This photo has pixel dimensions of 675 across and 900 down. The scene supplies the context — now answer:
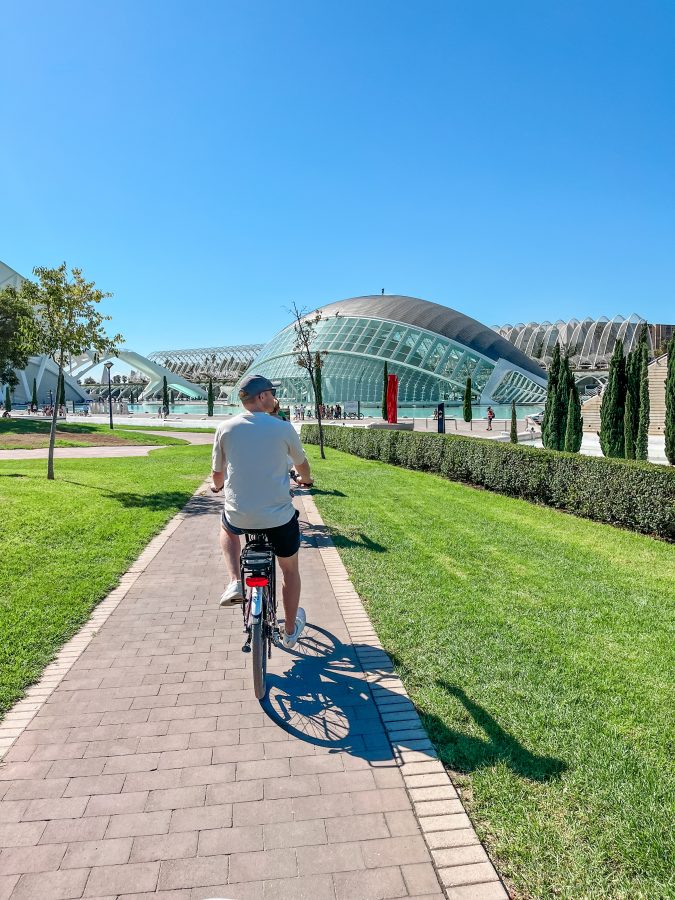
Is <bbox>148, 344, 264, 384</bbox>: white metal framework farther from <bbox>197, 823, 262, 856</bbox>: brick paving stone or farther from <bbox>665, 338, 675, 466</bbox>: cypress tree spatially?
<bbox>197, 823, 262, 856</bbox>: brick paving stone

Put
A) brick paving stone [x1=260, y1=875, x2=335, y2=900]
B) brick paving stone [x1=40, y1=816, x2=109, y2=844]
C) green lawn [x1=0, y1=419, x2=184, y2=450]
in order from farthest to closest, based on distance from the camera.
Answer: green lawn [x1=0, y1=419, x2=184, y2=450] → brick paving stone [x1=40, y1=816, x2=109, y2=844] → brick paving stone [x1=260, y1=875, x2=335, y2=900]

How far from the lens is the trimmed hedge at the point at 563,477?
8.23 m

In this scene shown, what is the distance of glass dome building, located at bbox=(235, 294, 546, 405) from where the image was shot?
52.6 m

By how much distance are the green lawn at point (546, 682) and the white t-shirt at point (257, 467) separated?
144 cm

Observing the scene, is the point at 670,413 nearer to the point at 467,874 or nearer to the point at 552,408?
the point at 552,408

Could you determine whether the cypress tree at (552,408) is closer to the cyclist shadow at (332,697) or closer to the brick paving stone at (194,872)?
the cyclist shadow at (332,697)

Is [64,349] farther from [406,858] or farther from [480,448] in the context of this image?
[406,858]

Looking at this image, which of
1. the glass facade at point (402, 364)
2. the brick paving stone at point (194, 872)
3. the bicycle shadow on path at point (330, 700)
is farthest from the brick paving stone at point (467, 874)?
the glass facade at point (402, 364)

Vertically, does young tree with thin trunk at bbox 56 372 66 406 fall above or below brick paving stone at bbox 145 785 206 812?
above

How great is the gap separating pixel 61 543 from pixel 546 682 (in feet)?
19.1

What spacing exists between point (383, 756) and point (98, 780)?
Answer: 1.42 m

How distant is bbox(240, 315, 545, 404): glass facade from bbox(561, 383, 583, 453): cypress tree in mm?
34485

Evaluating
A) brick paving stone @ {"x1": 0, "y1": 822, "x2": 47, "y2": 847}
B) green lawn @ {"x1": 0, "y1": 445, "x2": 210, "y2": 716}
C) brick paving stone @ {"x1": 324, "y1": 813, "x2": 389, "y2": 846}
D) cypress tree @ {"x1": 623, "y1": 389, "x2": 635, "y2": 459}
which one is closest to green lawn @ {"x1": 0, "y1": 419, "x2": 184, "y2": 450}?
green lawn @ {"x1": 0, "y1": 445, "x2": 210, "y2": 716}

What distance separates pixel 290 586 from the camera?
386 centimetres
